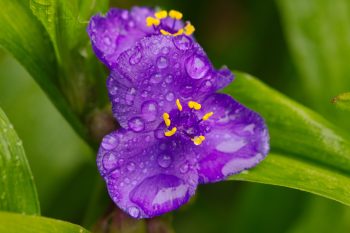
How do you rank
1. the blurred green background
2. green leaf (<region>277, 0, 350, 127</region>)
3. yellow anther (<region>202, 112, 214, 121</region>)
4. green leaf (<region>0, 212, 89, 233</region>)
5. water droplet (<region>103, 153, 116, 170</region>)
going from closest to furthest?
green leaf (<region>0, 212, 89, 233</region>) < water droplet (<region>103, 153, 116, 170</region>) < yellow anther (<region>202, 112, 214, 121</region>) < green leaf (<region>277, 0, 350, 127</region>) < the blurred green background

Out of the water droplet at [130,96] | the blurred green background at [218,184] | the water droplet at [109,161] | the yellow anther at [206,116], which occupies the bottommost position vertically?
Result: the blurred green background at [218,184]

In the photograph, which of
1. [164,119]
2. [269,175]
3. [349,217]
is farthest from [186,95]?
[349,217]

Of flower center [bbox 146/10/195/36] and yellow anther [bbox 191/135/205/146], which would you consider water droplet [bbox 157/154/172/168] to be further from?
flower center [bbox 146/10/195/36]

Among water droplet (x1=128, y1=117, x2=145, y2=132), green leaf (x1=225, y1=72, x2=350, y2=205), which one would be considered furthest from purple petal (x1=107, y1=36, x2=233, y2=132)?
green leaf (x1=225, y1=72, x2=350, y2=205)

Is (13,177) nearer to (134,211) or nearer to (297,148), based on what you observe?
(134,211)

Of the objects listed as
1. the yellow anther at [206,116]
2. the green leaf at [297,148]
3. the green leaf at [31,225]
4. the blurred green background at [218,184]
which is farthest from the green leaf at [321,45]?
the green leaf at [31,225]

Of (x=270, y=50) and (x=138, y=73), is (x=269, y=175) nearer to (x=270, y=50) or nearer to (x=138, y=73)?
(x=138, y=73)

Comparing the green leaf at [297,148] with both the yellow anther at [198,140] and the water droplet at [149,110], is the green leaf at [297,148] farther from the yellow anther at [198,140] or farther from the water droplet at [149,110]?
the water droplet at [149,110]
